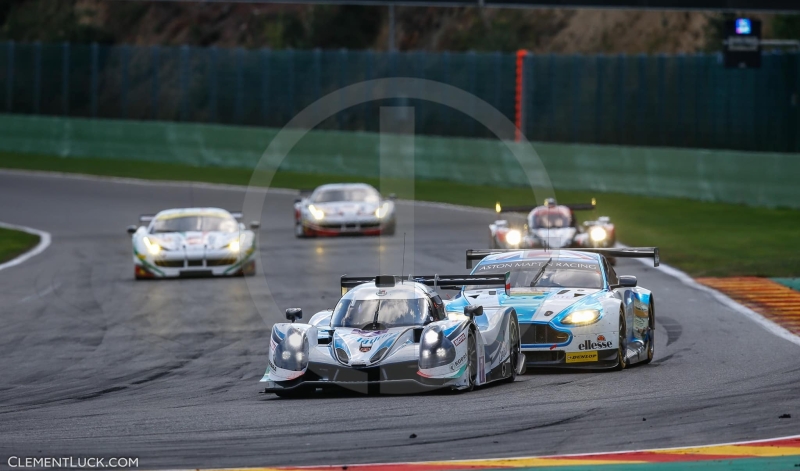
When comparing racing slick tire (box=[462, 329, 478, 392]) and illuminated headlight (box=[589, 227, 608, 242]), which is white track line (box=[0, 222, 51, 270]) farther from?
racing slick tire (box=[462, 329, 478, 392])

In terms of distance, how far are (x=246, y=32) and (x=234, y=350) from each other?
71.5 metres

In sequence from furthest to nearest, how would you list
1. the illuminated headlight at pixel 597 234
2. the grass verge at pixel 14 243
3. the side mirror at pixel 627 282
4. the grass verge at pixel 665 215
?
the grass verge at pixel 14 243 → the grass verge at pixel 665 215 → the illuminated headlight at pixel 597 234 → the side mirror at pixel 627 282

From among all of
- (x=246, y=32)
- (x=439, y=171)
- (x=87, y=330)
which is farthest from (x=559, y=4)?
(x=246, y=32)

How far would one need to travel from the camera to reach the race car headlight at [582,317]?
577 inches

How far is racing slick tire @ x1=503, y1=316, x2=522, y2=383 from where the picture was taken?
46.4 feet

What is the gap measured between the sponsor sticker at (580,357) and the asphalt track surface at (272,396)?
17 cm

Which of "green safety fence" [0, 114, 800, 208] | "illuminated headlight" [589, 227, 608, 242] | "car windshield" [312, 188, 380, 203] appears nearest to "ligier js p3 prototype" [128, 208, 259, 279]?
"illuminated headlight" [589, 227, 608, 242]

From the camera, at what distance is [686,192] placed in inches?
1524

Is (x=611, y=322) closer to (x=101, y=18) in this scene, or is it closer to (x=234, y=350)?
(x=234, y=350)

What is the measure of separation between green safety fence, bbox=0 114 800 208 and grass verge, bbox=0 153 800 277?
0.47 metres

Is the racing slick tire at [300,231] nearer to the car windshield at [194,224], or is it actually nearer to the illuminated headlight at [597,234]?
the car windshield at [194,224]

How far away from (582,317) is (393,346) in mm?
2604

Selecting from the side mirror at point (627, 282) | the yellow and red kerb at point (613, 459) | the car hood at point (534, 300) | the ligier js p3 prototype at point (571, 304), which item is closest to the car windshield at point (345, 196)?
the ligier js p3 prototype at point (571, 304)

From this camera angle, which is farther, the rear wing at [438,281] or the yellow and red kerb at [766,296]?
the yellow and red kerb at [766,296]
